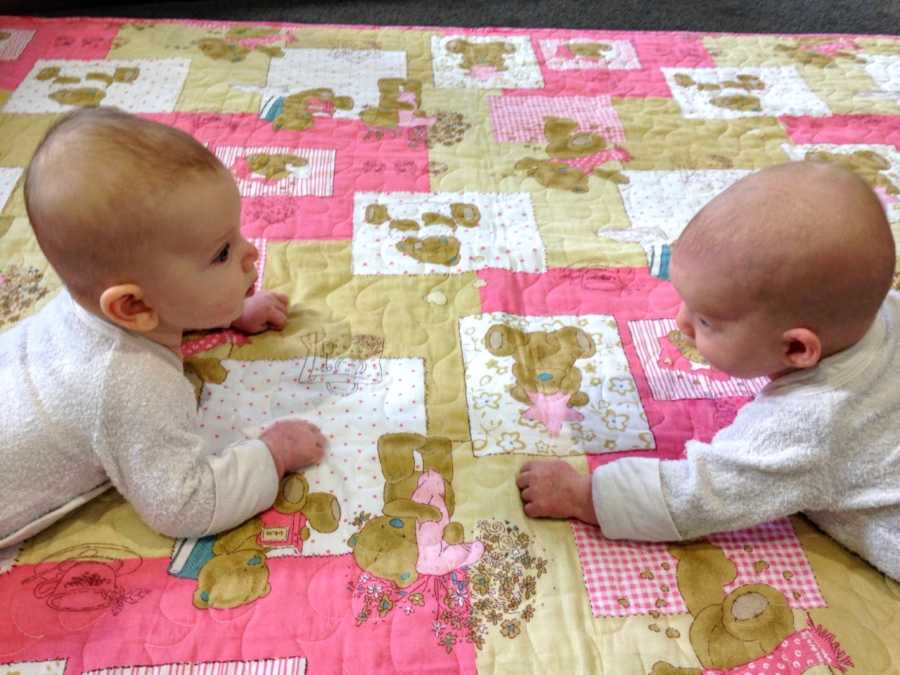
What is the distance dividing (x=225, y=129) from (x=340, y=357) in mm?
596

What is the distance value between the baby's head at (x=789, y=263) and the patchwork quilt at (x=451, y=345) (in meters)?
0.23

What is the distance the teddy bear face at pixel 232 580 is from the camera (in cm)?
78

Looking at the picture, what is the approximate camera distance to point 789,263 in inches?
28.2

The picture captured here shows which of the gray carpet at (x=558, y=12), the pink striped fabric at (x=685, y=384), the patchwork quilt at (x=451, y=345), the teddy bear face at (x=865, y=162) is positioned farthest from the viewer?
the gray carpet at (x=558, y=12)

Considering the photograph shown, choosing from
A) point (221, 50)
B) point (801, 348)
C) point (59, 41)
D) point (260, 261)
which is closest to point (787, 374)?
point (801, 348)

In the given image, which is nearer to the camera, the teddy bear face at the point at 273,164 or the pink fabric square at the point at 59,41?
the teddy bear face at the point at 273,164

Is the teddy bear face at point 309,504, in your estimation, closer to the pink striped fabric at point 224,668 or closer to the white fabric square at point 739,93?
the pink striped fabric at point 224,668

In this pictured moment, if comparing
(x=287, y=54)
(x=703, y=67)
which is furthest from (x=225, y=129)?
(x=703, y=67)

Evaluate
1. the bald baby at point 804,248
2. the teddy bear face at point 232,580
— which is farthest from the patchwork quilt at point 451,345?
Answer: the bald baby at point 804,248

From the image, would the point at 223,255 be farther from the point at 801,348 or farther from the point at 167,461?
the point at 801,348

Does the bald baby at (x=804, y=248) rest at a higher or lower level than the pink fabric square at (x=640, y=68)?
higher

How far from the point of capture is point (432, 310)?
3.58 ft

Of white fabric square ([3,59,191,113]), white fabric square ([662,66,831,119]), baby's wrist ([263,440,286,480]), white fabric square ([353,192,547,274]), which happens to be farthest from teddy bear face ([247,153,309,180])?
white fabric square ([662,66,831,119])

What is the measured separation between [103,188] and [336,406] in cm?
41
